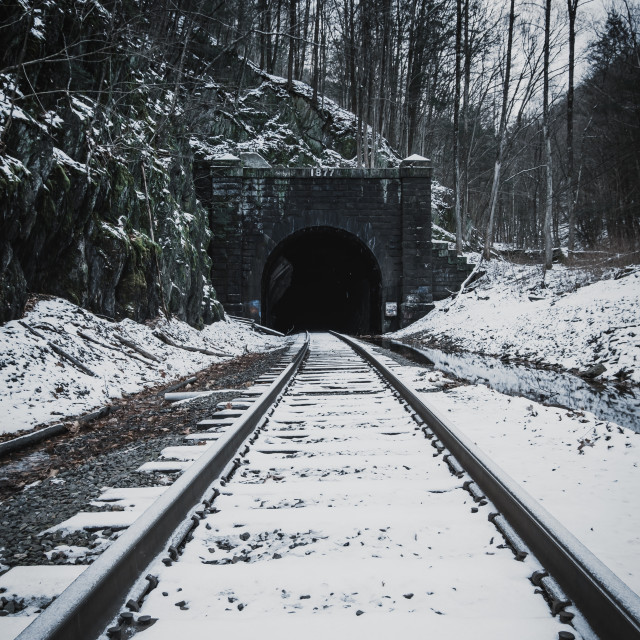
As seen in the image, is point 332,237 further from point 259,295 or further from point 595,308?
point 595,308

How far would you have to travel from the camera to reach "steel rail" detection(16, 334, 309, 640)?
121cm

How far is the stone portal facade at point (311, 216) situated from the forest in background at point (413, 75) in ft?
8.21

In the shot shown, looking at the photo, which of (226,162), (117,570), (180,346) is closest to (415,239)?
(226,162)

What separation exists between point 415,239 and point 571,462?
1658 cm

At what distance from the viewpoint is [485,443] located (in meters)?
3.46

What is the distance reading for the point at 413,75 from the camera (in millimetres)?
29625

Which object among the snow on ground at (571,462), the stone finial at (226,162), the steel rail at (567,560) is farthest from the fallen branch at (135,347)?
the stone finial at (226,162)

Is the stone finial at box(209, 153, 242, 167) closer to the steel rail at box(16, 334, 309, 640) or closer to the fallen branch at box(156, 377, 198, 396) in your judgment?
the fallen branch at box(156, 377, 198, 396)

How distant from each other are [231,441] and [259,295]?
15.9 metres

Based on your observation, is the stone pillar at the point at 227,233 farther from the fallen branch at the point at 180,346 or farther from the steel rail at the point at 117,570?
the steel rail at the point at 117,570

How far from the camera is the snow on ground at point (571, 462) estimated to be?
201 centimetres

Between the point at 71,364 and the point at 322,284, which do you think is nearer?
the point at 71,364

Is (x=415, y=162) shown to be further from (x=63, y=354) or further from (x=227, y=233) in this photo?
(x=63, y=354)

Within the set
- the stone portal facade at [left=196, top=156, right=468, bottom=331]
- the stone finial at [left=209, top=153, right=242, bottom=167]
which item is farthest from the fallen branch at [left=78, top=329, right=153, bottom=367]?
the stone finial at [left=209, top=153, right=242, bottom=167]
